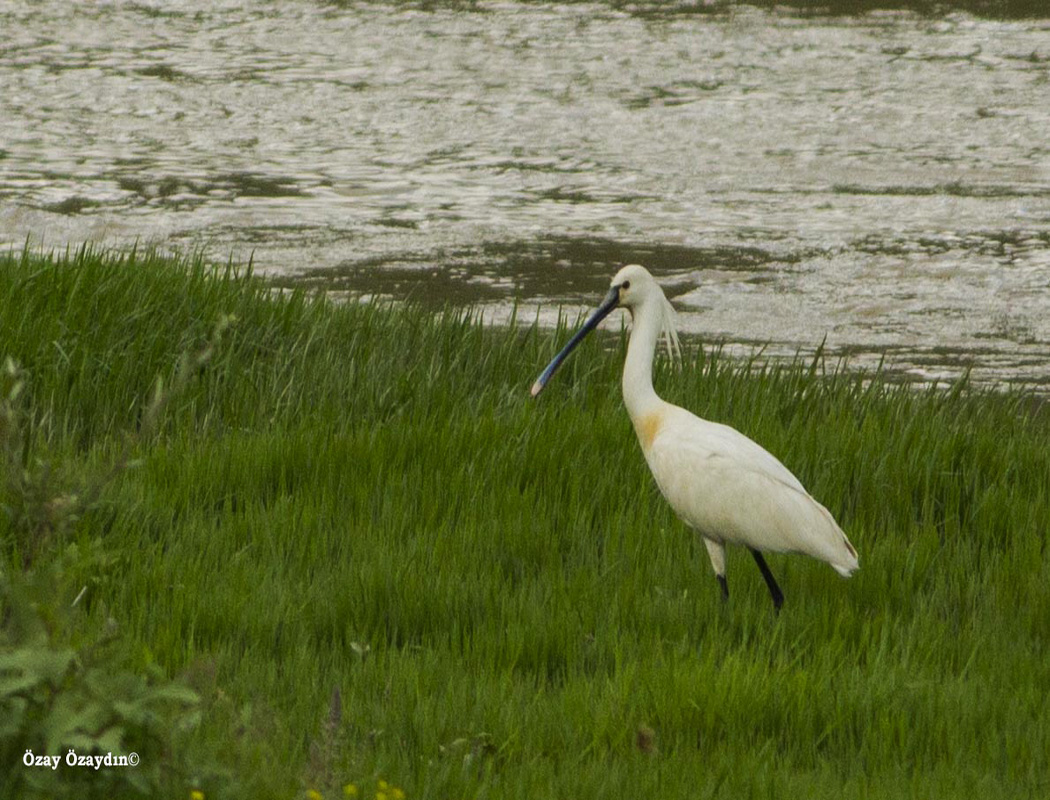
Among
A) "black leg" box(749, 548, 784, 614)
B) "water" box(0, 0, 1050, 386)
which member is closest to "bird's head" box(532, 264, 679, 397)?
"black leg" box(749, 548, 784, 614)

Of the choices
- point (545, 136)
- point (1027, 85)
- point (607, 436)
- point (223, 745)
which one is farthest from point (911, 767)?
point (1027, 85)

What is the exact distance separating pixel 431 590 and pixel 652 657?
27.9 inches

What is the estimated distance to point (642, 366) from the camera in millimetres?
5543

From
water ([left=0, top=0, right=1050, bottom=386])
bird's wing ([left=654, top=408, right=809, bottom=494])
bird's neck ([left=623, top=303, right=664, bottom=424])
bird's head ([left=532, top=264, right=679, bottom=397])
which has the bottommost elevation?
water ([left=0, top=0, right=1050, bottom=386])

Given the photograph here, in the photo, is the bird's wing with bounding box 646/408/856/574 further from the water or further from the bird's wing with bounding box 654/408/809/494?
the water

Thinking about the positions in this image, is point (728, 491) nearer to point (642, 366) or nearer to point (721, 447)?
point (721, 447)

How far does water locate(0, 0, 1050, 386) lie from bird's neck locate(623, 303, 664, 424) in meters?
2.89

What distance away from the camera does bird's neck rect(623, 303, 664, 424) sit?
5523mm

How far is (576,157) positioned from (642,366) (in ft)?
27.9

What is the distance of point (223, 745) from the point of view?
3.46m

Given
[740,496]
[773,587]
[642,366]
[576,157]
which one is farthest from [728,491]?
[576,157]

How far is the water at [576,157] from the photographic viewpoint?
34.4ft

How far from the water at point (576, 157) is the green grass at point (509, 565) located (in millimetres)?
1445

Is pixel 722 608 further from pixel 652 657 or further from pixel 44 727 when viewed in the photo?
pixel 44 727
